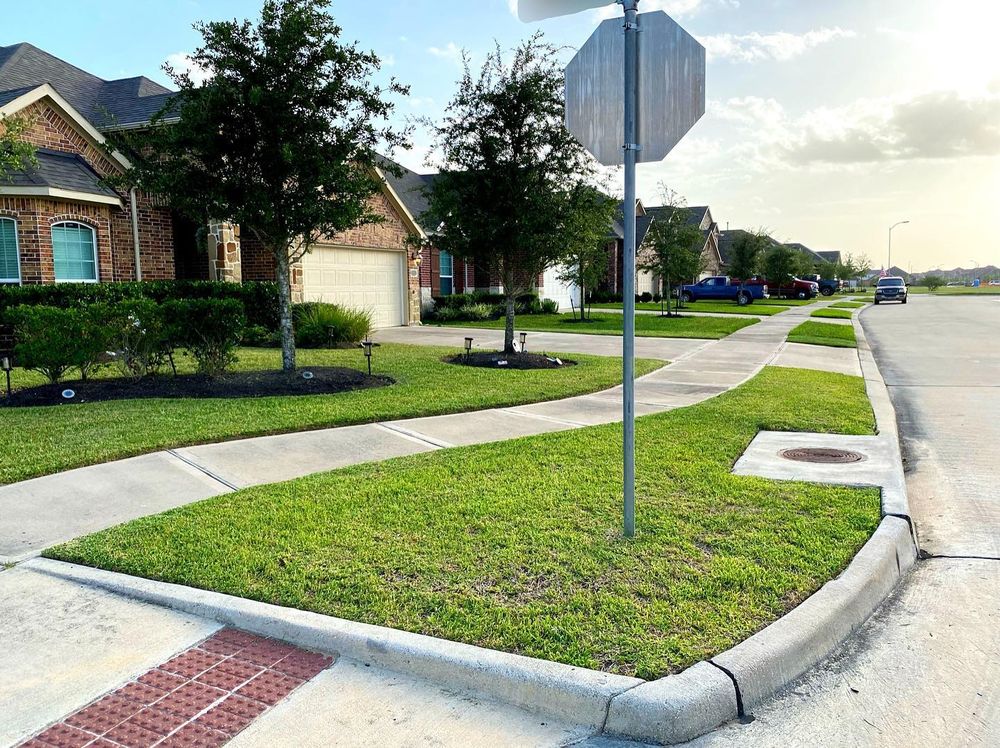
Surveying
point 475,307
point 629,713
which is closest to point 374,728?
point 629,713

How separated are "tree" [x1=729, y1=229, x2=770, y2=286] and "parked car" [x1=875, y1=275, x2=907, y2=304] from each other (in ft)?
35.1

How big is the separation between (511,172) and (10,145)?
25.9 feet

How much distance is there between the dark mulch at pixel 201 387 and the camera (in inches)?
352

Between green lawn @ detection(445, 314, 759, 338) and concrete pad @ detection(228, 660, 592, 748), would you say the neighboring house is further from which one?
concrete pad @ detection(228, 660, 592, 748)

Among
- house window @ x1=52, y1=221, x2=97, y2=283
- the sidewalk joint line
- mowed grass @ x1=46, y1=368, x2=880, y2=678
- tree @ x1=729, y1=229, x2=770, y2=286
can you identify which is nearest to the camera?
mowed grass @ x1=46, y1=368, x2=880, y2=678

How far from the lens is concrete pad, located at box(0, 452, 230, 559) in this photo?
4.62m

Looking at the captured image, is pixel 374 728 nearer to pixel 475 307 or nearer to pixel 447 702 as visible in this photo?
pixel 447 702

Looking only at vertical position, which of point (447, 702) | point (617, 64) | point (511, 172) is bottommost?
point (447, 702)

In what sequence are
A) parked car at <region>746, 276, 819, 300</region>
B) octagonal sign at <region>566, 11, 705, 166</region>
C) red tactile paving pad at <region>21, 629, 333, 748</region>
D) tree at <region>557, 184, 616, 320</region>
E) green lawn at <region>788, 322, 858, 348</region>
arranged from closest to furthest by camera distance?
red tactile paving pad at <region>21, 629, 333, 748</region>, octagonal sign at <region>566, 11, 705, 166</region>, tree at <region>557, 184, 616, 320</region>, green lawn at <region>788, 322, 858, 348</region>, parked car at <region>746, 276, 819, 300</region>

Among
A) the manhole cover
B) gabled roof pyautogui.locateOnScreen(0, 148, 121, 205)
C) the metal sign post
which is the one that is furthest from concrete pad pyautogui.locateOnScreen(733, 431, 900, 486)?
gabled roof pyautogui.locateOnScreen(0, 148, 121, 205)

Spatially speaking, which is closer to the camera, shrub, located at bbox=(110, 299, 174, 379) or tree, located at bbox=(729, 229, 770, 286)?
shrub, located at bbox=(110, 299, 174, 379)

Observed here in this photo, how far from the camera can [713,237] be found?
63.0m

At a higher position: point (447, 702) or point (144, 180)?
point (144, 180)

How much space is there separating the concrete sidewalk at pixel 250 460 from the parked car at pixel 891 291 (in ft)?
148
